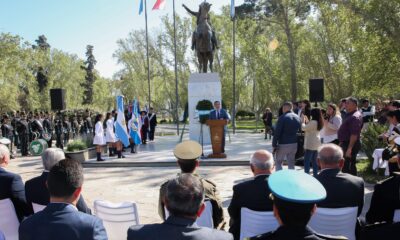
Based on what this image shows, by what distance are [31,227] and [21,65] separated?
144 feet

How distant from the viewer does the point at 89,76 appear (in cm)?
6762

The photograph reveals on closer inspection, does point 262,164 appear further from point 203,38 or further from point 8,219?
point 203,38

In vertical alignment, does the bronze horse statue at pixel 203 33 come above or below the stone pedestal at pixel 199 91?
above

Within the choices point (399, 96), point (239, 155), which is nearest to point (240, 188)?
point (239, 155)

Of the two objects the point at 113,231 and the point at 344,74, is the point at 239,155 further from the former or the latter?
the point at 344,74

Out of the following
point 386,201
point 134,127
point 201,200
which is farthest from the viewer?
point 134,127

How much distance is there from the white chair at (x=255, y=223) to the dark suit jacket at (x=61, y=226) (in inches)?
47.4

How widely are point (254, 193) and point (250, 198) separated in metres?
Result: 0.05

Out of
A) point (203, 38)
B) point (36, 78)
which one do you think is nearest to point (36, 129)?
point (203, 38)

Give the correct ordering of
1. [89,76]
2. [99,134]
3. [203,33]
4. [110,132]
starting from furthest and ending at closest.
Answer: [89,76], [203,33], [110,132], [99,134]

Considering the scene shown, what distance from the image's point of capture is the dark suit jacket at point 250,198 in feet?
10.5

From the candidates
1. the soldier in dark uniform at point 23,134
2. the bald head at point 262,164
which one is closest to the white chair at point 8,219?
the bald head at point 262,164

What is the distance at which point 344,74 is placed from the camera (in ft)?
106

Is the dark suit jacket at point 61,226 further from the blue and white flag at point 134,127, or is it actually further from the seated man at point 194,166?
the blue and white flag at point 134,127
